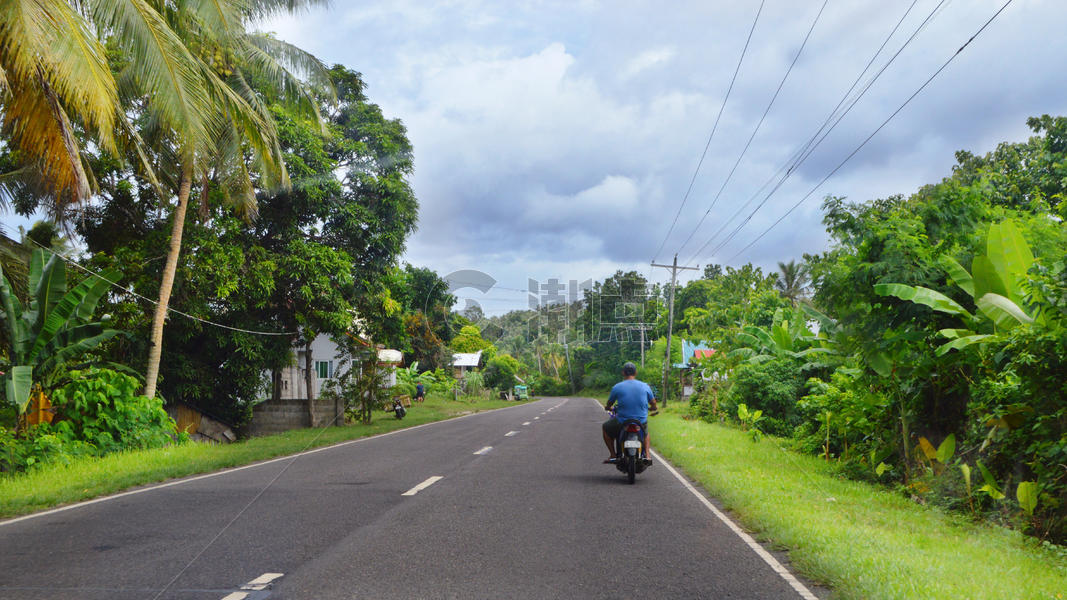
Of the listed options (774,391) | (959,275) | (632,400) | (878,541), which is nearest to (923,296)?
(959,275)

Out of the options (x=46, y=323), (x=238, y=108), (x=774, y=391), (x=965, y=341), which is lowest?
(x=774, y=391)

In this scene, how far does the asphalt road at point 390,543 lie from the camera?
5.02 m

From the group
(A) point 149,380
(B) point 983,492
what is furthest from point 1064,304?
(A) point 149,380

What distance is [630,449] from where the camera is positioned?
10.2 metres

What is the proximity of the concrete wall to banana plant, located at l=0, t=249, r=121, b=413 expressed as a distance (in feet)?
41.0

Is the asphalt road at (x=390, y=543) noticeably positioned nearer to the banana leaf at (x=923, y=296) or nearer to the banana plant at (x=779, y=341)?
the banana leaf at (x=923, y=296)

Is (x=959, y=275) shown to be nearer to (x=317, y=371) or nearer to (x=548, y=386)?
(x=317, y=371)

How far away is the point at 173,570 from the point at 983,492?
8317 millimetres

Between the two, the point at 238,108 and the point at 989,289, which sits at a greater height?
the point at 238,108

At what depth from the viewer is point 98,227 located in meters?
19.6

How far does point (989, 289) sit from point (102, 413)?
1489 cm

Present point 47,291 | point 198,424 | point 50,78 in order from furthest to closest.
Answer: point 198,424 < point 47,291 < point 50,78

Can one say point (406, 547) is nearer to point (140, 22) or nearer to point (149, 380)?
point (140, 22)

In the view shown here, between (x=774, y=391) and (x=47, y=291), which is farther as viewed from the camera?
(x=774, y=391)
